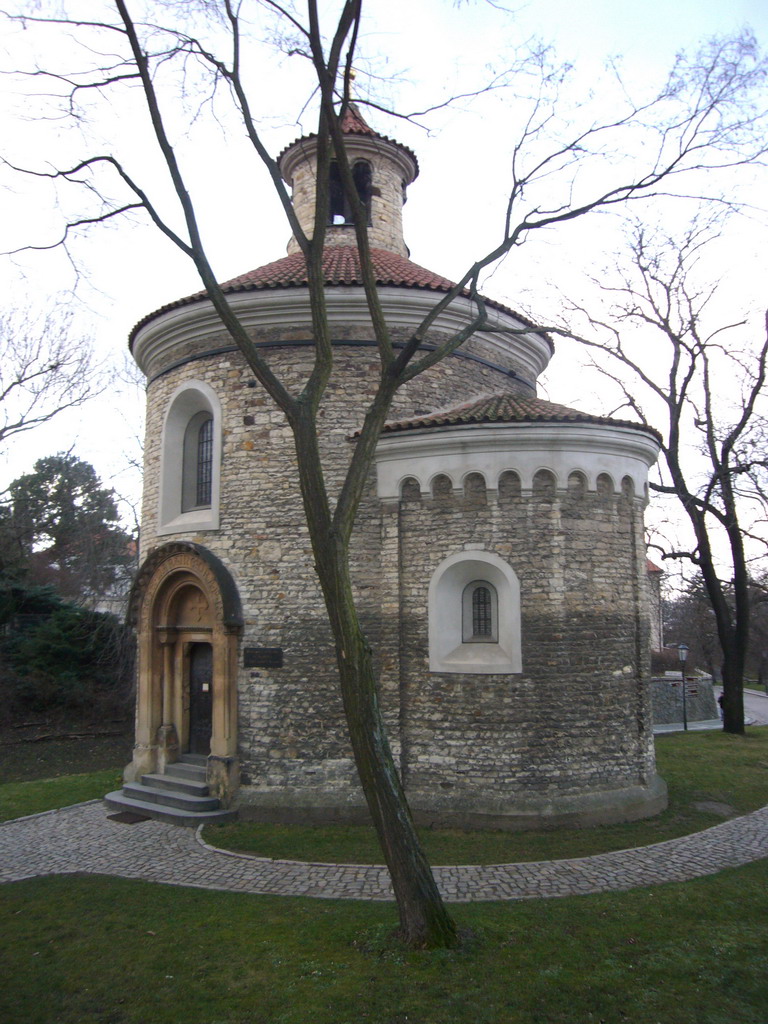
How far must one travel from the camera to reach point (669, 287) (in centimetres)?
1972

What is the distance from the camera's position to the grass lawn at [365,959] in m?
5.38

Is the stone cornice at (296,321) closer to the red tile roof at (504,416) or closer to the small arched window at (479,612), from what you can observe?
the red tile roof at (504,416)

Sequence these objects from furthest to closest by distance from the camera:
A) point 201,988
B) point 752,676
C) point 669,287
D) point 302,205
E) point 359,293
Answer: point 752,676 → point 669,287 → point 302,205 → point 359,293 → point 201,988

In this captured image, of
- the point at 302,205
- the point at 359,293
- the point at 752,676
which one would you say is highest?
the point at 302,205

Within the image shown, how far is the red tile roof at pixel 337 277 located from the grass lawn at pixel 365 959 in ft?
27.6

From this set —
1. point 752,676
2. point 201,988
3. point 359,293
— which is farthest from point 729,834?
point 752,676

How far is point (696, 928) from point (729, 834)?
365 cm

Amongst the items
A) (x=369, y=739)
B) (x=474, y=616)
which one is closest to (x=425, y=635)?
(x=474, y=616)

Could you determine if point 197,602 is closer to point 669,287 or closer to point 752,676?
point 669,287

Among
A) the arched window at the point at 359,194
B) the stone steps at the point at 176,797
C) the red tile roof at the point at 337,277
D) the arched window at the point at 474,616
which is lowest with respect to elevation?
the stone steps at the point at 176,797

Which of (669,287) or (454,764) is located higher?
(669,287)

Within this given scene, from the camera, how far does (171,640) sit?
12.3 meters

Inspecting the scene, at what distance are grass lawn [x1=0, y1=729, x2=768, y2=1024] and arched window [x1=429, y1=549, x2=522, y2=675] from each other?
11.3 ft

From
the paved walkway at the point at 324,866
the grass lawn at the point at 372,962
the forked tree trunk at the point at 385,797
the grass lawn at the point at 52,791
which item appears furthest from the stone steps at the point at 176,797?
the forked tree trunk at the point at 385,797
